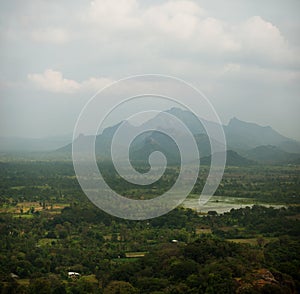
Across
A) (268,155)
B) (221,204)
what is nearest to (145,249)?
(221,204)

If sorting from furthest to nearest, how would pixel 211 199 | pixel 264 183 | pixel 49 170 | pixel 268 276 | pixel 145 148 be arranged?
pixel 145 148 < pixel 49 170 < pixel 264 183 < pixel 211 199 < pixel 268 276

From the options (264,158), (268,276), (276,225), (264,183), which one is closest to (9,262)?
(268,276)

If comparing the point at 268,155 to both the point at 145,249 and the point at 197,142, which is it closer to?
the point at 197,142

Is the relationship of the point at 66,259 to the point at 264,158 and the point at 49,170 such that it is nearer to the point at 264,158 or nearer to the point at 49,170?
the point at 49,170

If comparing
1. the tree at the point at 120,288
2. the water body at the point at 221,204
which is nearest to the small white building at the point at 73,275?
the tree at the point at 120,288

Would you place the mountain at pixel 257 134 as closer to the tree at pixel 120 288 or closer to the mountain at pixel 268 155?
the mountain at pixel 268 155

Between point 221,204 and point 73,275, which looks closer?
point 73,275
